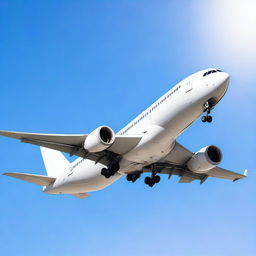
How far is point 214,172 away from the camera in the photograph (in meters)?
33.9

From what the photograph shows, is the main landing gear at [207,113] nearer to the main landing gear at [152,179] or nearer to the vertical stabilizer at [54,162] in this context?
the main landing gear at [152,179]

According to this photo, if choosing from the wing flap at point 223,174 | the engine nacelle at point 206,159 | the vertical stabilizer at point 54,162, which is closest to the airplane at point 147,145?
the engine nacelle at point 206,159

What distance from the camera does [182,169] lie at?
32656 mm

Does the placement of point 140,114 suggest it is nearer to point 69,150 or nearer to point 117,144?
point 117,144

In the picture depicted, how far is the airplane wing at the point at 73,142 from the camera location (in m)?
27.0

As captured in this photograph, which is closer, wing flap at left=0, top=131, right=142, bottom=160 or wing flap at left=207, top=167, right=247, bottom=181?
wing flap at left=0, top=131, right=142, bottom=160

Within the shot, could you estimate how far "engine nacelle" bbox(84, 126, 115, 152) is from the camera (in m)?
26.3

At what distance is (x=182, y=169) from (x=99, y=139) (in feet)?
28.2

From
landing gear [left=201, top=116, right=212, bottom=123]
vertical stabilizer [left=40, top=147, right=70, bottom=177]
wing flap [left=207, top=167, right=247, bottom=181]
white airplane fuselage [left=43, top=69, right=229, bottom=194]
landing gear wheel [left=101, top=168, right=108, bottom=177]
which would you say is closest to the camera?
white airplane fuselage [left=43, top=69, right=229, bottom=194]

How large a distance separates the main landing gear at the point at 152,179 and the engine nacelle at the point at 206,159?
7.88ft

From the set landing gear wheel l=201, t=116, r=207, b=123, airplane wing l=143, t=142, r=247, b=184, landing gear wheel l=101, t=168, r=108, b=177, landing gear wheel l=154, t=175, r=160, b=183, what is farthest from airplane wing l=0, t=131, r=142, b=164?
landing gear wheel l=154, t=175, r=160, b=183

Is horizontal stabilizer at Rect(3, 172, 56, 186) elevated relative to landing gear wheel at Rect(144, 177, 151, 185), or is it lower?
elevated

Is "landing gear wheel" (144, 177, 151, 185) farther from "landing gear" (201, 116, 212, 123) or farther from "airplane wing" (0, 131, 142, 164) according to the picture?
"landing gear" (201, 116, 212, 123)

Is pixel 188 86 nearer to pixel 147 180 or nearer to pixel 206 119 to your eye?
pixel 206 119
